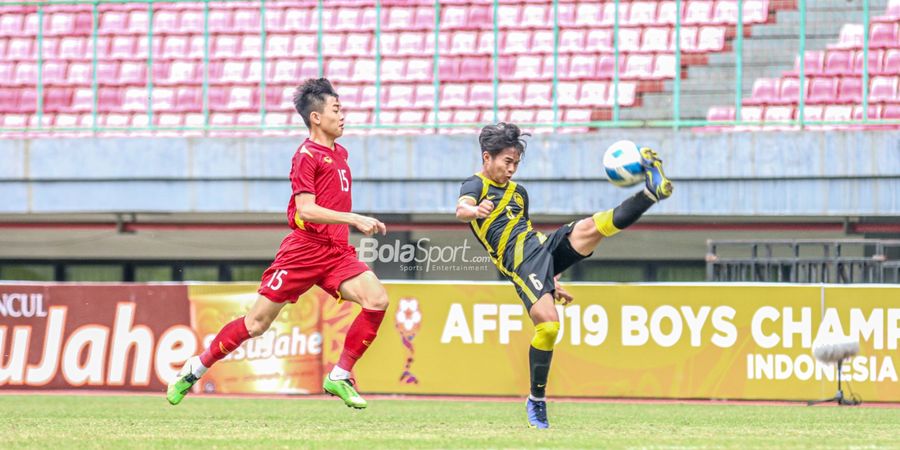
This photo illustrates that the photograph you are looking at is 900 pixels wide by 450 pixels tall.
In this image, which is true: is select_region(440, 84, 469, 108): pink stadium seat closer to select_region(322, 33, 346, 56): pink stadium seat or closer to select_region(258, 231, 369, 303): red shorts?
select_region(322, 33, 346, 56): pink stadium seat

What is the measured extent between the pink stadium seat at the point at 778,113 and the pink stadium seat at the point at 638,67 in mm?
1465

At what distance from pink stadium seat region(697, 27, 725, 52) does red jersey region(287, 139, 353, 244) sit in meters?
9.44

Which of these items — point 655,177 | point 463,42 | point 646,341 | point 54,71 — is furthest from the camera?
point 54,71

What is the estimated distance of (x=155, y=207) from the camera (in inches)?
642

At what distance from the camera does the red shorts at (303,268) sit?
25.8 ft

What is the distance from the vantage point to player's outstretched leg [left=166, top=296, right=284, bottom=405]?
311 inches

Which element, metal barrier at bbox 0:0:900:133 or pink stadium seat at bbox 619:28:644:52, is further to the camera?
pink stadium seat at bbox 619:28:644:52

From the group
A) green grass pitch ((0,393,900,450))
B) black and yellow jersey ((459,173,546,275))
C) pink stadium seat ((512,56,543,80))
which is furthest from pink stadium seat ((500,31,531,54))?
black and yellow jersey ((459,173,546,275))

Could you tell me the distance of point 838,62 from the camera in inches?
630

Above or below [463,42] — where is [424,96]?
below

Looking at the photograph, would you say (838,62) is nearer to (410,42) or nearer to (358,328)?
(410,42)

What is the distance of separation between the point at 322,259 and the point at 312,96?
90 centimetres

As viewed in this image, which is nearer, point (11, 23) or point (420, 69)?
point (420, 69)

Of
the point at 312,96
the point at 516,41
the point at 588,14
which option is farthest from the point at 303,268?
the point at 588,14
